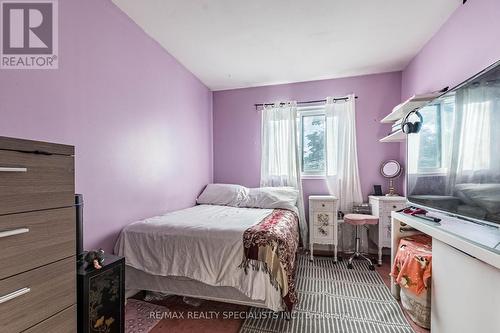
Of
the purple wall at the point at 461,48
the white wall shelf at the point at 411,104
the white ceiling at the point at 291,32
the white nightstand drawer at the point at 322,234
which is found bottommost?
the white nightstand drawer at the point at 322,234

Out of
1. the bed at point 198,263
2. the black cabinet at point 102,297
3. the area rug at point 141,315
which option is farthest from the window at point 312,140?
the black cabinet at point 102,297

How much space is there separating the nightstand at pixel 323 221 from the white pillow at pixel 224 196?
3.12 ft

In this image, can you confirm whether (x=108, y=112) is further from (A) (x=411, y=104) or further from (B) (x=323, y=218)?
(A) (x=411, y=104)

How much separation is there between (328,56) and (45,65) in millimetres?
2680

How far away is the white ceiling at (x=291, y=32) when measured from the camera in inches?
76.0

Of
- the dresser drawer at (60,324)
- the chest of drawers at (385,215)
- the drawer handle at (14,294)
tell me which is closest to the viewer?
the drawer handle at (14,294)

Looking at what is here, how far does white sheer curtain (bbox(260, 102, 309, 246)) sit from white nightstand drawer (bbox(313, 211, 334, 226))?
1.07 feet

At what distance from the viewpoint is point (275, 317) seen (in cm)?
179

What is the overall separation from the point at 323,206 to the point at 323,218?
154mm

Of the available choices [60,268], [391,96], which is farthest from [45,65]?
[391,96]

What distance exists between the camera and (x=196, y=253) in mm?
1798

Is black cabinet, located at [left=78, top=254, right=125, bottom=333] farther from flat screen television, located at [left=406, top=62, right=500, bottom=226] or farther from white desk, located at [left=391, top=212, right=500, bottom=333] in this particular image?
flat screen television, located at [left=406, top=62, right=500, bottom=226]

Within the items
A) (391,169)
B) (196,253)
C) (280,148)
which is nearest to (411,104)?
(391,169)

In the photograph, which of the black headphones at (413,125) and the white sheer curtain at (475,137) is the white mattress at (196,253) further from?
the black headphones at (413,125)
